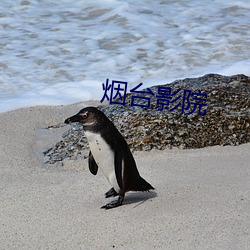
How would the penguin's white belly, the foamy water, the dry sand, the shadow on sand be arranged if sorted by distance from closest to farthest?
the dry sand
the penguin's white belly
the shadow on sand
the foamy water

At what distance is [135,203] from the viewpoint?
389cm

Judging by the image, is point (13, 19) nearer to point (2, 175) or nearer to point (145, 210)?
point (2, 175)

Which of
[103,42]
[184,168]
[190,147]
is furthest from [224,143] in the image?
[103,42]

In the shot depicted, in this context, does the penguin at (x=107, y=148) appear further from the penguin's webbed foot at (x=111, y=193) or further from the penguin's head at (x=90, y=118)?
the penguin's webbed foot at (x=111, y=193)

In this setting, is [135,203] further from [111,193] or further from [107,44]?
[107,44]

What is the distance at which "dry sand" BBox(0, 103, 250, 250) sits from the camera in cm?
342

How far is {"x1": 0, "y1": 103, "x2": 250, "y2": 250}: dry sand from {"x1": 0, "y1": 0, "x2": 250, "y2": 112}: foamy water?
195 centimetres

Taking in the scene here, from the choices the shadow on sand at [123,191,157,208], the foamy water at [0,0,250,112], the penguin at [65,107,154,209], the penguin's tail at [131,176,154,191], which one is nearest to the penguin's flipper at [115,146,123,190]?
the penguin at [65,107,154,209]

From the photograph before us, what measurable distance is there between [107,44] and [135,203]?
17.5 ft

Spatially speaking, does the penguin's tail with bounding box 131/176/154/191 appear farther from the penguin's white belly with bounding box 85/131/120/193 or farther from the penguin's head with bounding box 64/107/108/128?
the penguin's head with bounding box 64/107/108/128

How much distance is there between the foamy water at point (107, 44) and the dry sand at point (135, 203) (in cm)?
195

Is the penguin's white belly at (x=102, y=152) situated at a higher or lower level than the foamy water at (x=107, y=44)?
higher

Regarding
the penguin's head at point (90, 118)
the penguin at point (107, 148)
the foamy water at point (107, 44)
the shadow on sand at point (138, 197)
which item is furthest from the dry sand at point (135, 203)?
the foamy water at point (107, 44)

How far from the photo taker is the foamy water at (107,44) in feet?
24.4
